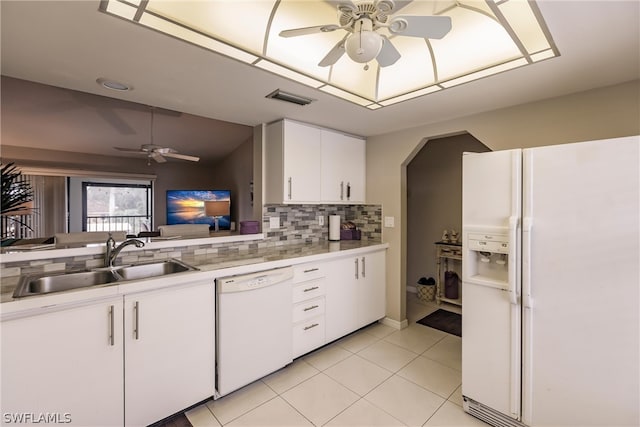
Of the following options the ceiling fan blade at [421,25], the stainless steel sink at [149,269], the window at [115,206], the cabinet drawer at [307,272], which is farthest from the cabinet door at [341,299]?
the window at [115,206]

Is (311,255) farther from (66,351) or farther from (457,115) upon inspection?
(457,115)

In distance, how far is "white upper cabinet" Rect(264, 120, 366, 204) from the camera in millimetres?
2664

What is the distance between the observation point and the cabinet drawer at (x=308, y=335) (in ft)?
7.63

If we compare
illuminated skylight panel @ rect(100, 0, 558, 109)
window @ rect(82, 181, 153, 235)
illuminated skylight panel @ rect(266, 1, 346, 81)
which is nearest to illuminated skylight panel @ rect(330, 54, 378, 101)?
illuminated skylight panel @ rect(100, 0, 558, 109)

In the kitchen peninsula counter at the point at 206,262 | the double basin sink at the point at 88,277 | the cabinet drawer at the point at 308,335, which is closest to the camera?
the kitchen peninsula counter at the point at 206,262

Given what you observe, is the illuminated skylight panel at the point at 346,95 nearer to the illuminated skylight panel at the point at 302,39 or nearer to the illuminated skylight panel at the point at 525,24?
the illuminated skylight panel at the point at 302,39

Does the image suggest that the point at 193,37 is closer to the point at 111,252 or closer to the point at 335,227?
the point at 111,252

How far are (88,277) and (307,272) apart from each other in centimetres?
153

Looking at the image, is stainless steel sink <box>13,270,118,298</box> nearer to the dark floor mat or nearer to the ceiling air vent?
the ceiling air vent

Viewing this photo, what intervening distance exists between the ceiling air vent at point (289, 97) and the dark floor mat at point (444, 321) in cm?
272

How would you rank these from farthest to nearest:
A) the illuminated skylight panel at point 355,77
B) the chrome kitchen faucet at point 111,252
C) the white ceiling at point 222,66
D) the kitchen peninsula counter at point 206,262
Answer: the illuminated skylight panel at point 355,77 → the chrome kitchen faucet at point 111,252 → the kitchen peninsula counter at point 206,262 → the white ceiling at point 222,66

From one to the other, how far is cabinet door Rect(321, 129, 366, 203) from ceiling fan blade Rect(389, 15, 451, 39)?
1.75 metres

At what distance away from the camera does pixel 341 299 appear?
8.81 feet

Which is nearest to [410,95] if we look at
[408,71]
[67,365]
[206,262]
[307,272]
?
[408,71]
